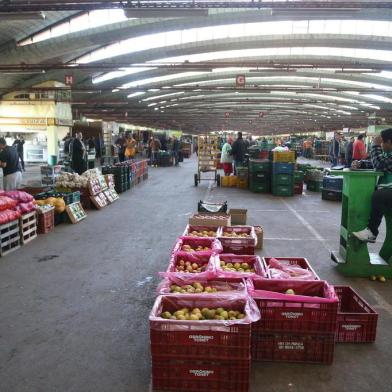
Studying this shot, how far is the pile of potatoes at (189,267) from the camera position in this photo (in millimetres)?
4254

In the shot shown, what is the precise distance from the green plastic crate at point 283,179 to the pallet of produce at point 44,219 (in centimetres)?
770

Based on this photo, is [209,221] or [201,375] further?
[209,221]

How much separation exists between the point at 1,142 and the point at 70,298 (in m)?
5.70

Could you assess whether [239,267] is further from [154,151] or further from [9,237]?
[154,151]

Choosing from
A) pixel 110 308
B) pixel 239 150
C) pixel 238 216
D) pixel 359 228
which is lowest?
pixel 110 308

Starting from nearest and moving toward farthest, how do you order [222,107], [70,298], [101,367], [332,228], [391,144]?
[101,367]
[70,298]
[391,144]
[332,228]
[222,107]

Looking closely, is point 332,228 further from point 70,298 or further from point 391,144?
point 70,298

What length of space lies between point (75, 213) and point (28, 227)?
6.00 ft

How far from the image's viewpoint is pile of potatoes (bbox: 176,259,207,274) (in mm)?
4254

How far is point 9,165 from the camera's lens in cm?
926

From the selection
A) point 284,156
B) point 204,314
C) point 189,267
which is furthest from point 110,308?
point 284,156

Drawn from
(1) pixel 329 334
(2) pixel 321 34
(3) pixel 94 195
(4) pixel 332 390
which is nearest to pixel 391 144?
(1) pixel 329 334

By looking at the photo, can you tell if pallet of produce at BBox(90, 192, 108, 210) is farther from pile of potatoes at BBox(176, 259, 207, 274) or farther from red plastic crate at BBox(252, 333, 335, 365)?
red plastic crate at BBox(252, 333, 335, 365)

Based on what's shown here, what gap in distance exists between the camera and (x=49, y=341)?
3.72m
